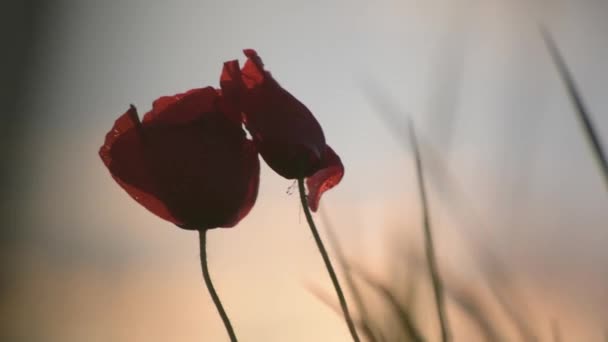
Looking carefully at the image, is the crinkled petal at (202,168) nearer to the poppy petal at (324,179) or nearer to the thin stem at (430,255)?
the poppy petal at (324,179)

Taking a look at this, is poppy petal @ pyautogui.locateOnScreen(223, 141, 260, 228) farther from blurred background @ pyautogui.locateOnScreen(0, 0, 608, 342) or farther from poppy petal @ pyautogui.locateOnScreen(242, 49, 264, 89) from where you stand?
blurred background @ pyautogui.locateOnScreen(0, 0, 608, 342)

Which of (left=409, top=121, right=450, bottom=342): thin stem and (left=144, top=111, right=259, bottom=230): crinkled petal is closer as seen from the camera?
(left=144, top=111, right=259, bottom=230): crinkled petal

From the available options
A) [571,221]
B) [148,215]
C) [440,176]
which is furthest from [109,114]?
[571,221]

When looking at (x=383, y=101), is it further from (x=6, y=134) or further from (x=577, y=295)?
(x=6, y=134)

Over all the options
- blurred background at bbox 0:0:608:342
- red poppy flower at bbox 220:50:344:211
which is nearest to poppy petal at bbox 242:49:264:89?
red poppy flower at bbox 220:50:344:211

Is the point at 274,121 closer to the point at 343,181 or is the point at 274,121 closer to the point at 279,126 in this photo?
the point at 279,126

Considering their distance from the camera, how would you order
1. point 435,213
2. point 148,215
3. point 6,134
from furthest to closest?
point 6,134 → point 148,215 → point 435,213

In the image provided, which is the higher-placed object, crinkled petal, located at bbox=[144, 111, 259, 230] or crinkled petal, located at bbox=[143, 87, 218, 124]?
crinkled petal, located at bbox=[143, 87, 218, 124]

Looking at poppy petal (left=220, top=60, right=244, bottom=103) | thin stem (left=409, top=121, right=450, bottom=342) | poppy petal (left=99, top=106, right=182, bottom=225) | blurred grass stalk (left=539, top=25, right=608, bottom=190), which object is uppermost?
poppy petal (left=220, top=60, right=244, bottom=103)
